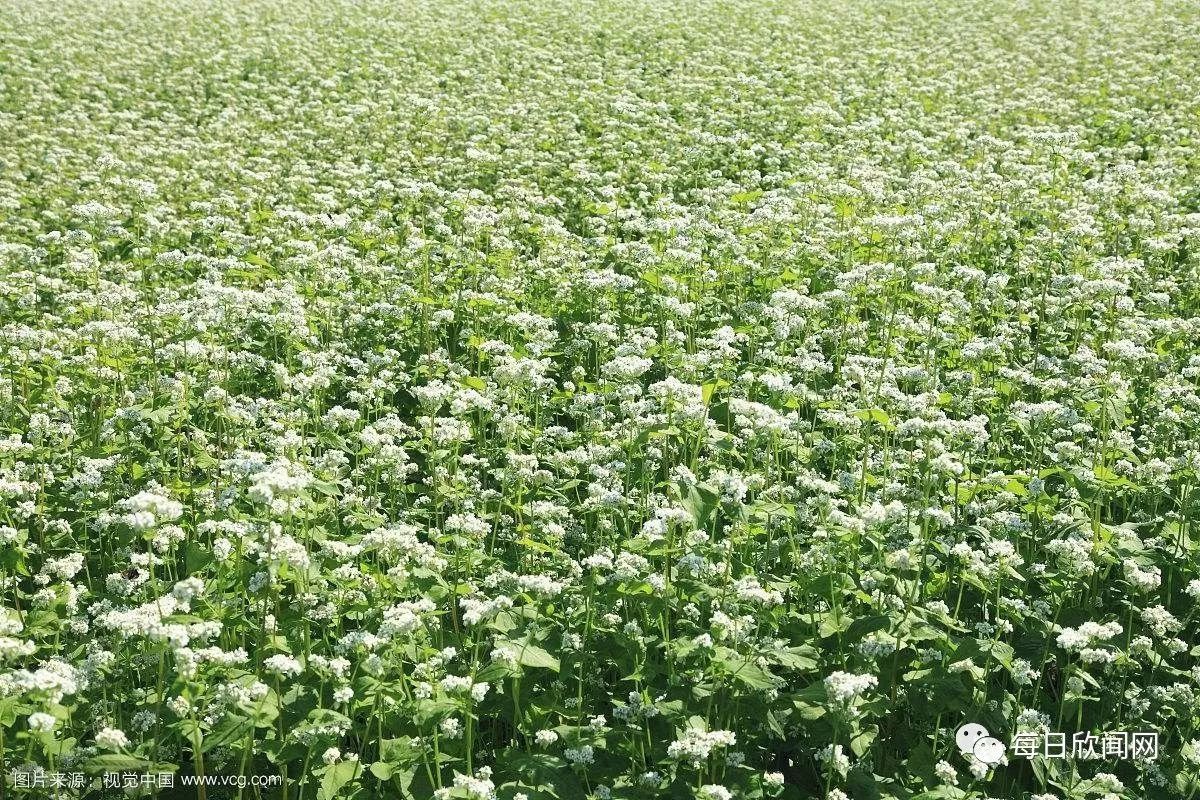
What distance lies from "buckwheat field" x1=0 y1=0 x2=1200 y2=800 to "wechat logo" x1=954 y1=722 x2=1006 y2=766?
0.9 inches

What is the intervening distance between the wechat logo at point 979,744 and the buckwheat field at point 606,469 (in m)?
0.02

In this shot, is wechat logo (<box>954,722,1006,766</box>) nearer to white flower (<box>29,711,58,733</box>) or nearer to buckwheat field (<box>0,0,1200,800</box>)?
buckwheat field (<box>0,0,1200,800</box>)

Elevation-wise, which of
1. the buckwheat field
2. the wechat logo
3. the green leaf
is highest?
the buckwheat field

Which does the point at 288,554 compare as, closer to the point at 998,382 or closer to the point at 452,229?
the point at 998,382

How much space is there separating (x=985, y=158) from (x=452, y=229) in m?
5.88

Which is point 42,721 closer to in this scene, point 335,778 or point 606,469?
point 335,778

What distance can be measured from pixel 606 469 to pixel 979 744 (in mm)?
2300

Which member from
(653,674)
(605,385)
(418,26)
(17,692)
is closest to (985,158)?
(605,385)

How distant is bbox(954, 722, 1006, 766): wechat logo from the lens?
4723mm

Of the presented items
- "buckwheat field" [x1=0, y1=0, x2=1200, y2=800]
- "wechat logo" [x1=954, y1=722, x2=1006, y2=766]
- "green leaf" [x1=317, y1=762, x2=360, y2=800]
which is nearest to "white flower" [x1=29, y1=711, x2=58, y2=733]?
"buckwheat field" [x1=0, y1=0, x2=1200, y2=800]

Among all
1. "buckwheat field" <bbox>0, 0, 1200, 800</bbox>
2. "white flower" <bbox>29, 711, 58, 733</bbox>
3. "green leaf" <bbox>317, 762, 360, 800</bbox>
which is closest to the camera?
"white flower" <bbox>29, 711, 58, 733</bbox>

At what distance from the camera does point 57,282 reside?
862 cm

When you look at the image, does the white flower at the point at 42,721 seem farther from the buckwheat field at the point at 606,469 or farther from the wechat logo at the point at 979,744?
the wechat logo at the point at 979,744

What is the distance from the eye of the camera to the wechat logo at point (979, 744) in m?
4.72
